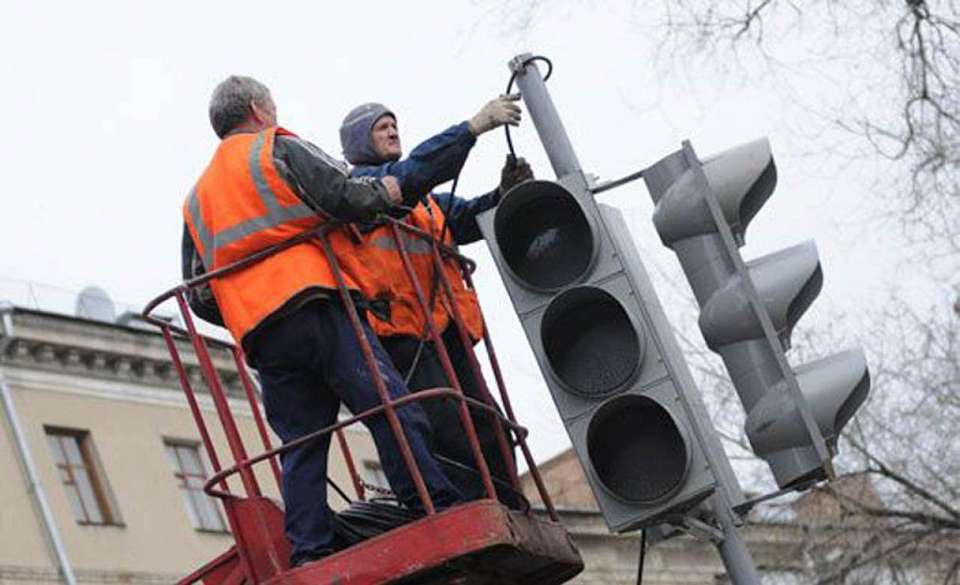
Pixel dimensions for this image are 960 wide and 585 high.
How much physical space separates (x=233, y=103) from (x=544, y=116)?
1.19 metres

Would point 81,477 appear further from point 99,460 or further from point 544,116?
point 544,116

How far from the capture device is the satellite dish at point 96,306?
4319cm

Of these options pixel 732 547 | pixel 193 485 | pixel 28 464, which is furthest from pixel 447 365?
pixel 193 485

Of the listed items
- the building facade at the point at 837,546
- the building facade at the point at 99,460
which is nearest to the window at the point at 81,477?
the building facade at the point at 99,460

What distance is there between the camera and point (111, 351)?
42.0 metres

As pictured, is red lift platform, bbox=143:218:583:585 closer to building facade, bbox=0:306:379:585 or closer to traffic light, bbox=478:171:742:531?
traffic light, bbox=478:171:742:531

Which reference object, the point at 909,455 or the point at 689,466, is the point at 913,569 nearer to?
the point at 909,455

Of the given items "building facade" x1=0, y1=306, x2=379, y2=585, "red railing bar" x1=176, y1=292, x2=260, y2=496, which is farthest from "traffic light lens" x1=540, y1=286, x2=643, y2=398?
"building facade" x1=0, y1=306, x2=379, y2=585

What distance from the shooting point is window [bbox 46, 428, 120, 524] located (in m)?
40.0

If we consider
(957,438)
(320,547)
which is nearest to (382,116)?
(320,547)

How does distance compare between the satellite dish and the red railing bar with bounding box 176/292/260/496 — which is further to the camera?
the satellite dish

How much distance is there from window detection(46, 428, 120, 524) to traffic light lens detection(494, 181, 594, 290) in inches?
1207

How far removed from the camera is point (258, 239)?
922 cm

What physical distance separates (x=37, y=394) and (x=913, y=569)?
57.3 feet
